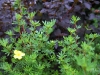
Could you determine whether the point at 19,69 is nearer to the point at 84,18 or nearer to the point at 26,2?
the point at 26,2

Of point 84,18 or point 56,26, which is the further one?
point 84,18

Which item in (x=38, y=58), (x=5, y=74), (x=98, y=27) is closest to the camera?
(x=38, y=58)

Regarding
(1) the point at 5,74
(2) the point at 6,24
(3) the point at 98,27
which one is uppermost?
(2) the point at 6,24

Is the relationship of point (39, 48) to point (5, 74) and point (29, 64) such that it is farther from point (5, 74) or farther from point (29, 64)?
point (5, 74)

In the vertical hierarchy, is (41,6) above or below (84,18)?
above

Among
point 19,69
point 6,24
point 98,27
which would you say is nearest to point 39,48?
point 19,69

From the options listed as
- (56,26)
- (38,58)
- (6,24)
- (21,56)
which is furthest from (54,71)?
(6,24)

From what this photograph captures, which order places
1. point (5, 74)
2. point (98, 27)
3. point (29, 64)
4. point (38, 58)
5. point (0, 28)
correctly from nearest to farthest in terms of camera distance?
point (29, 64) → point (38, 58) → point (5, 74) → point (0, 28) → point (98, 27)

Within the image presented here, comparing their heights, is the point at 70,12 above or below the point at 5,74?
above

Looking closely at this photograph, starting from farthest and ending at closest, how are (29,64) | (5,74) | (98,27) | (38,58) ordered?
(98,27), (5,74), (38,58), (29,64)
